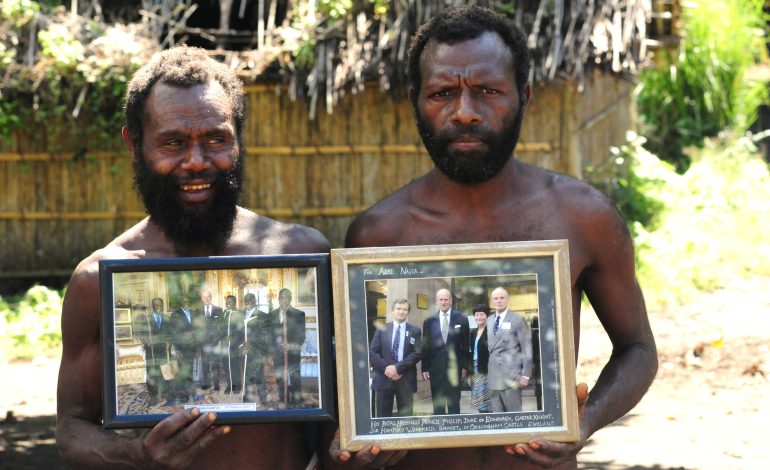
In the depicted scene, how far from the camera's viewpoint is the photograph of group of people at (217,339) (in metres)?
2.83

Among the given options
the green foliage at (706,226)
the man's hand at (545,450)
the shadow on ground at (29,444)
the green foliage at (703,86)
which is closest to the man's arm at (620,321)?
the man's hand at (545,450)

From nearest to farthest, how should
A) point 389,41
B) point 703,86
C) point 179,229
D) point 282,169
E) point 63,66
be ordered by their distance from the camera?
1. point 179,229
2. point 389,41
3. point 63,66
4. point 282,169
5. point 703,86

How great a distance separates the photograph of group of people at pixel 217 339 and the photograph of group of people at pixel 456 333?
195 millimetres

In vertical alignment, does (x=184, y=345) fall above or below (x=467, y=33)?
below

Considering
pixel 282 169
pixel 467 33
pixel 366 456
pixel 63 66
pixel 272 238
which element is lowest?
pixel 282 169

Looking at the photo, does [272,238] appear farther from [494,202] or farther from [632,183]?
[632,183]

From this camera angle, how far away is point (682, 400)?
7836 millimetres

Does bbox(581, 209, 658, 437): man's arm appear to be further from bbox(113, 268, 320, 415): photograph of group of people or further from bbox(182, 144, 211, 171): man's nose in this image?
bbox(182, 144, 211, 171): man's nose

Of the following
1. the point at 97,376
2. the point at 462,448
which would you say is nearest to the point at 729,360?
the point at 462,448

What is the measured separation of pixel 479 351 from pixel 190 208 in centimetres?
88

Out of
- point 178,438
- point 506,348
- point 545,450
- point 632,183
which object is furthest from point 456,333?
point 632,183

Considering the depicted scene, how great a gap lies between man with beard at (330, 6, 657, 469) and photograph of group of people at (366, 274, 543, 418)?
0.91 feet

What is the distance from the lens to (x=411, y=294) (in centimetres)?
283

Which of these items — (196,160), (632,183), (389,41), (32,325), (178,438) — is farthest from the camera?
(632,183)
